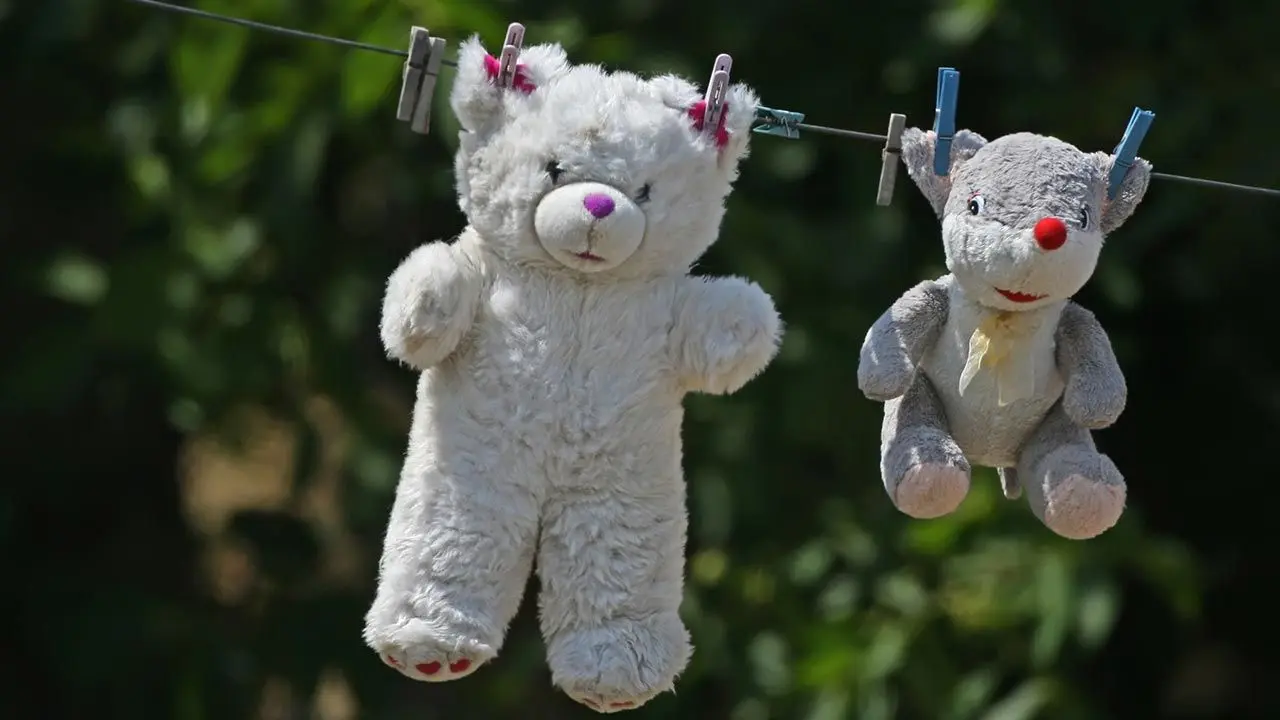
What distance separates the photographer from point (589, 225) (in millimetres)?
1206

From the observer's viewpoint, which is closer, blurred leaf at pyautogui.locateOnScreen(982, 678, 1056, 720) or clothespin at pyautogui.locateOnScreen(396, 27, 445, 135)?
clothespin at pyautogui.locateOnScreen(396, 27, 445, 135)

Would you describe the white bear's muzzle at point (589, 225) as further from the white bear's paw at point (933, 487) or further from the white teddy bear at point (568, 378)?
the white bear's paw at point (933, 487)

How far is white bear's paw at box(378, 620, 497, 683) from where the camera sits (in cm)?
121

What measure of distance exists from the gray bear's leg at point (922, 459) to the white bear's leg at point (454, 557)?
253 mm

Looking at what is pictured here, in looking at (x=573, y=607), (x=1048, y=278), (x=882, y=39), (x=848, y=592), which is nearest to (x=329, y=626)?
(x=848, y=592)

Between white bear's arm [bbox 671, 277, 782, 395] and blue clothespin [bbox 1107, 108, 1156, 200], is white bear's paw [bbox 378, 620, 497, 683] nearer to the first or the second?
white bear's arm [bbox 671, 277, 782, 395]

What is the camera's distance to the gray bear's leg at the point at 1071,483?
119cm

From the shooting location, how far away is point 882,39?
2.53m

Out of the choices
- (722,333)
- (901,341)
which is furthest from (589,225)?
(901,341)

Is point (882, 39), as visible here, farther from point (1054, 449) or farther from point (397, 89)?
point (1054, 449)

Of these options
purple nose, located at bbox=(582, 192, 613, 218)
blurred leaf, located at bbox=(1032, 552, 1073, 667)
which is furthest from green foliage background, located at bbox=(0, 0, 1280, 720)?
purple nose, located at bbox=(582, 192, 613, 218)

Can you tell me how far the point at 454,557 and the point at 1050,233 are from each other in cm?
46

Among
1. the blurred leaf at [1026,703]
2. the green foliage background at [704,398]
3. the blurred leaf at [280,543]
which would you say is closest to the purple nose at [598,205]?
the green foliage background at [704,398]

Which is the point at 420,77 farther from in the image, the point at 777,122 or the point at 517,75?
the point at 777,122
